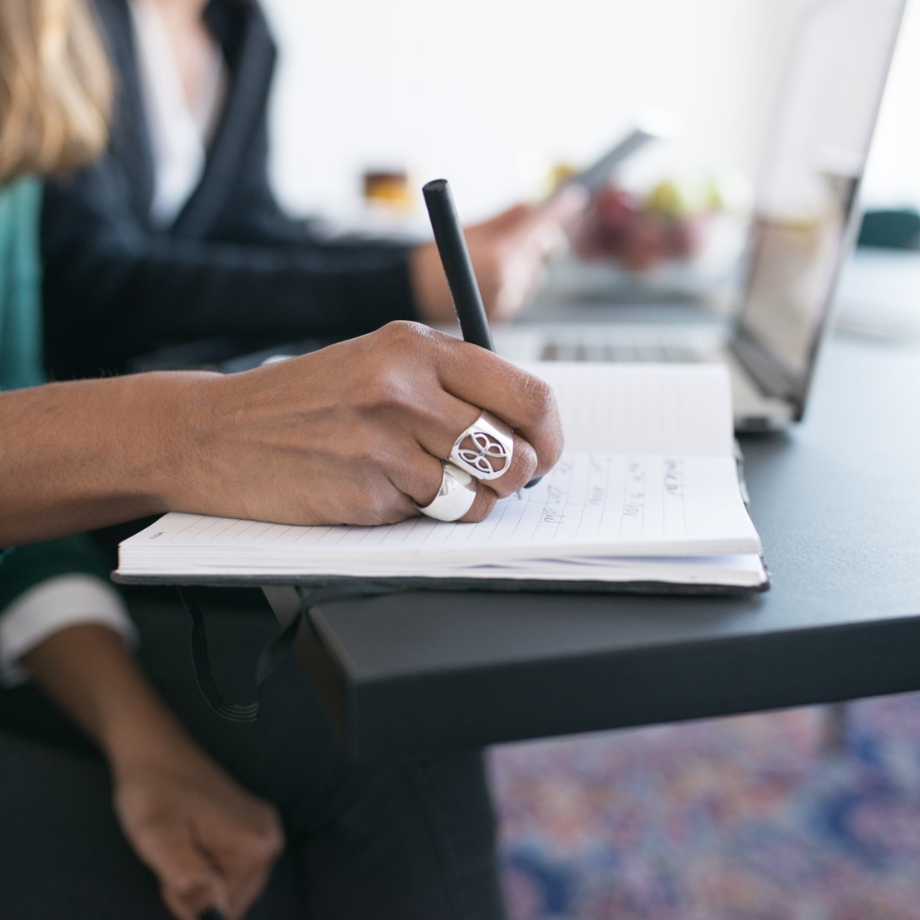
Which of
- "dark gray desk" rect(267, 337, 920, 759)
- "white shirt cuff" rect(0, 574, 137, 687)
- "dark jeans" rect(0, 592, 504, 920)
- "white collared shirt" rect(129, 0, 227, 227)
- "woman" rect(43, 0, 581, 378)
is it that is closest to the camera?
"dark gray desk" rect(267, 337, 920, 759)

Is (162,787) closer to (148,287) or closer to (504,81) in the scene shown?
(148,287)

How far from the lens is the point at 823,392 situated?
726 mm

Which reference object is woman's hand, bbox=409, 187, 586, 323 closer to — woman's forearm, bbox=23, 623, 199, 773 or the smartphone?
the smartphone

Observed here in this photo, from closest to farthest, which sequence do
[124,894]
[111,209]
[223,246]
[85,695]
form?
[124,894]
[85,695]
[111,209]
[223,246]

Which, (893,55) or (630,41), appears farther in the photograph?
(630,41)

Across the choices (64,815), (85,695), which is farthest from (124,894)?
(85,695)

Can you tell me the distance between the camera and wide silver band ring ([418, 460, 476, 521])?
0.37 meters

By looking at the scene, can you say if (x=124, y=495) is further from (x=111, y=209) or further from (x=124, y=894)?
(x=111, y=209)

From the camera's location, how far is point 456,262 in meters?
0.39

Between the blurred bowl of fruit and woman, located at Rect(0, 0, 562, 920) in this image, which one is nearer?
woman, located at Rect(0, 0, 562, 920)

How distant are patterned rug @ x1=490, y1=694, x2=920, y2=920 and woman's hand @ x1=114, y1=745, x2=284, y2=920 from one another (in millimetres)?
500

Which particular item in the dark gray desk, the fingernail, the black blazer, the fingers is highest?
the fingers

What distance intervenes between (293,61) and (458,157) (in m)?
0.81

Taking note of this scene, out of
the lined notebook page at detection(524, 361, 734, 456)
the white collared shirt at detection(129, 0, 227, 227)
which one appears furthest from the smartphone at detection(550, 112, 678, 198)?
the white collared shirt at detection(129, 0, 227, 227)
